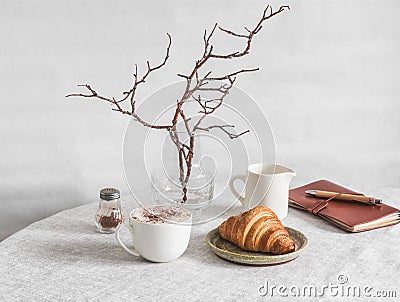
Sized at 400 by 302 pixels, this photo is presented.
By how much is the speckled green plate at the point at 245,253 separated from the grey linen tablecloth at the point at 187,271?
0.01 metres

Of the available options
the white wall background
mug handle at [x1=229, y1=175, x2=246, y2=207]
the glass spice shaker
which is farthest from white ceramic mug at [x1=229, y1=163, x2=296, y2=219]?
the white wall background

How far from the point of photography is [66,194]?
1.79m

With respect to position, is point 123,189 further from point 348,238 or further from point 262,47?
point 348,238

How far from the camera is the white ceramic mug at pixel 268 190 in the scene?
1389mm

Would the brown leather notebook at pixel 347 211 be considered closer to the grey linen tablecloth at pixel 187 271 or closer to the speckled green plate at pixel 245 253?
the grey linen tablecloth at pixel 187 271

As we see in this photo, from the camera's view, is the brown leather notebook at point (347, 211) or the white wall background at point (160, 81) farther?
the white wall background at point (160, 81)

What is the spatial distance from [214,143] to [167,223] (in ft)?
1.82

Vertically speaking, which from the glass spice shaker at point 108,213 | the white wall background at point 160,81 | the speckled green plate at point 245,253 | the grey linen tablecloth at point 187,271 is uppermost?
the white wall background at point 160,81

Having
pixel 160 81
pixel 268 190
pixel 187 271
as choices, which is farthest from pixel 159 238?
pixel 160 81

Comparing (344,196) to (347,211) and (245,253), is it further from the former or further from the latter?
(245,253)

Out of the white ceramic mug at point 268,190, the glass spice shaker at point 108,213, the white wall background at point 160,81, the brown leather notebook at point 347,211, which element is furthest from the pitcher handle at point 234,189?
the white wall background at point 160,81

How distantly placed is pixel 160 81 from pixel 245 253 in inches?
29.0

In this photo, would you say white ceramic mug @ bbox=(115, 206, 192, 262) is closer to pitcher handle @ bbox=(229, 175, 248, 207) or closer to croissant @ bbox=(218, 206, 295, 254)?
croissant @ bbox=(218, 206, 295, 254)

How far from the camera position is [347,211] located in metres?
1.41
